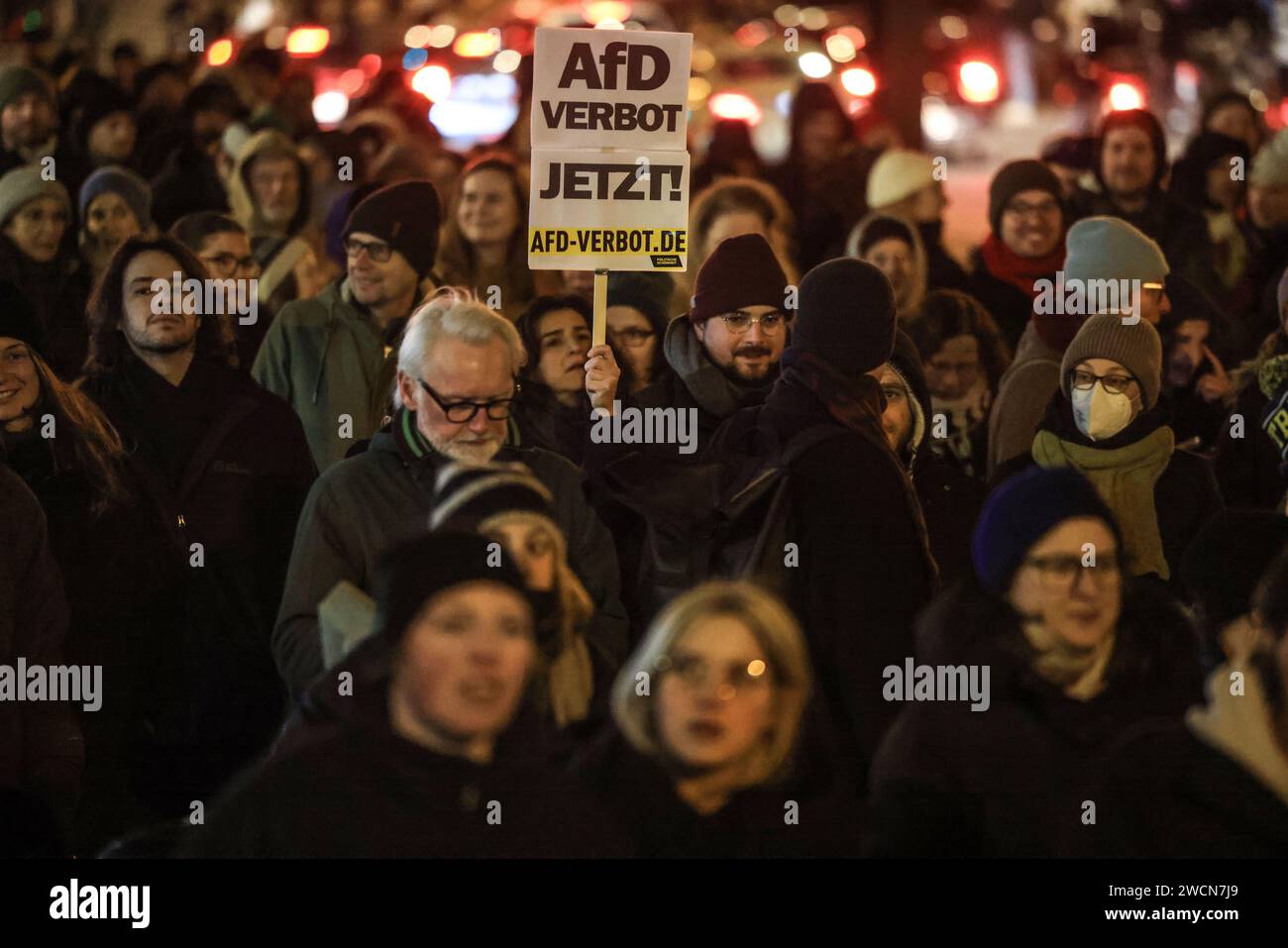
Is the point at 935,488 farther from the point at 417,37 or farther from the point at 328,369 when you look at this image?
the point at 417,37

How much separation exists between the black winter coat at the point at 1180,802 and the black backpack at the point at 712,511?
1.09 m

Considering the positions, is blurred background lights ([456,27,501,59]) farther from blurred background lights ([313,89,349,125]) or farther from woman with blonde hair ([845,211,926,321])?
woman with blonde hair ([845,211,926,321])

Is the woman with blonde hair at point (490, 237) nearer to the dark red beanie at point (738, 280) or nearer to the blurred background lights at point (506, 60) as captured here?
the dark red beanie at point (738, 280)

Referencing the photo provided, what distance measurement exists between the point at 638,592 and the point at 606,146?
4.43 feet

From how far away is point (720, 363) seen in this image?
714cm

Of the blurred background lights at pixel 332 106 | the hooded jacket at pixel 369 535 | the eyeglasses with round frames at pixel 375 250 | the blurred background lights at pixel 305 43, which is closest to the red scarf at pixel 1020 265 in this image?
the eyeglasses with round frames at pixel 375 250

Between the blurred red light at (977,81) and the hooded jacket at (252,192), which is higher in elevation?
the blurred red light at (977,81)

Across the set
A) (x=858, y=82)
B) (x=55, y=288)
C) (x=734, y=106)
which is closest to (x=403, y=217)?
(x=55, y=288)

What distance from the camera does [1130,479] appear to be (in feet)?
23.7

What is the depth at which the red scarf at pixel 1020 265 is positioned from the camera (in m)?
9.41

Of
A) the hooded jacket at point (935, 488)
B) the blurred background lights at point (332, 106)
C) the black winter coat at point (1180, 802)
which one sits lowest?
the black winter coat at point (1180, 802)
